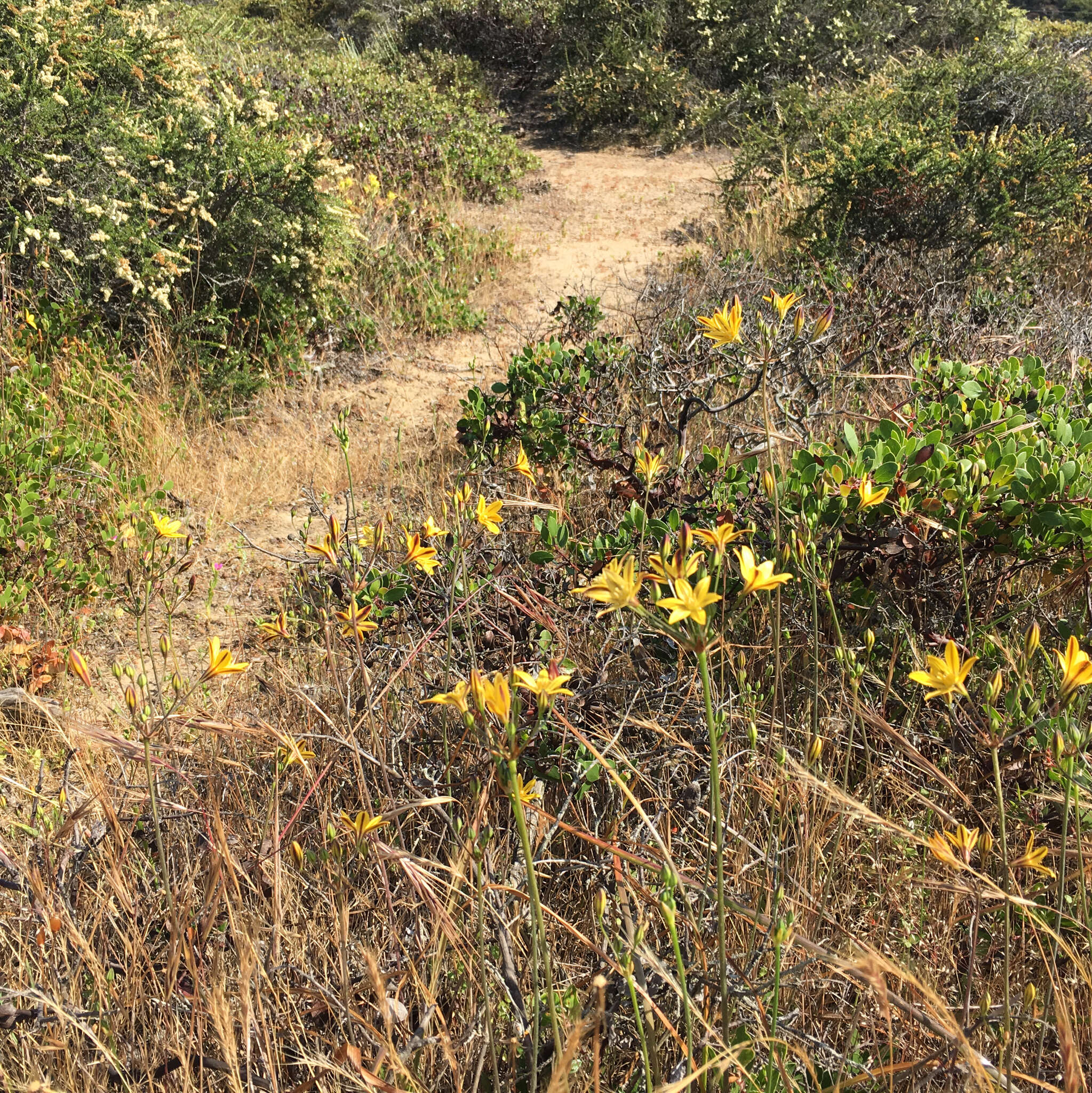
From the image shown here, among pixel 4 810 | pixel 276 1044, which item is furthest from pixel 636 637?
pixel 4 810

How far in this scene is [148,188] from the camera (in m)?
4.57

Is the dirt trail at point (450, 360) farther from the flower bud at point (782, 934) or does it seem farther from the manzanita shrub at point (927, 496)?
the flower bud at point (782, 934)

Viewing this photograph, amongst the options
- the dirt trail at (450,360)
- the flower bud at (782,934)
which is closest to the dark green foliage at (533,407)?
the dirt trail at (450,360)

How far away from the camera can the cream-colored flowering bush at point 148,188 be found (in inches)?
165

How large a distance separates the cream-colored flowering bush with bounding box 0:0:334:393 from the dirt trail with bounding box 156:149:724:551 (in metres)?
0.48

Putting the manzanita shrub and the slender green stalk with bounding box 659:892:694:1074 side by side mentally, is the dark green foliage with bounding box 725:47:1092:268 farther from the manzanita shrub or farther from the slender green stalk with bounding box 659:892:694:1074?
the slender green stalk with bounding box 659:892:694:1074

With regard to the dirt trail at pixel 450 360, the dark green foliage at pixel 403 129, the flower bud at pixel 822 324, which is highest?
the dark green foliage at pixel 403 129

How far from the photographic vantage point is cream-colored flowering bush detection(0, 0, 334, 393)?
13.8 ft

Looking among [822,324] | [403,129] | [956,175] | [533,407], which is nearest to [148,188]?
[533,407]

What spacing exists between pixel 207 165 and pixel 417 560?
401 cm

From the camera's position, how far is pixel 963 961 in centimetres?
154

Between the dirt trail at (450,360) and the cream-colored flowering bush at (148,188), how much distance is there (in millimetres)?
480

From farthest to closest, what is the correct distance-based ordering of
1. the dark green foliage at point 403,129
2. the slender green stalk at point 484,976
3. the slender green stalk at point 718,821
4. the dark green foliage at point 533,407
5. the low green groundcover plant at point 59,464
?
the dark green foliage at point 403,129 < the dark green foliage at point 533,407 < the low green groundcover plant at point 59,464 < the slender green stalk at point 484,976 < the slender green stalk at point 718,821

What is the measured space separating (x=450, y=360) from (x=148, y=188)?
1.82 meters
